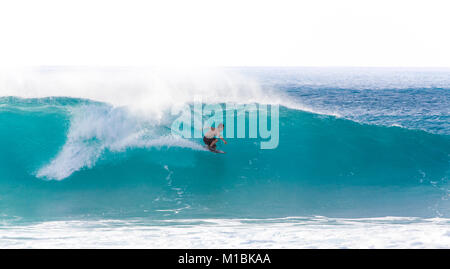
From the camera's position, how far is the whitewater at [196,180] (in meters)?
6.19

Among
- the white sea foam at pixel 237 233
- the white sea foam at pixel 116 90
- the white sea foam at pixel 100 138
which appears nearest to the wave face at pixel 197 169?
the white sea foam at pixel 100 138

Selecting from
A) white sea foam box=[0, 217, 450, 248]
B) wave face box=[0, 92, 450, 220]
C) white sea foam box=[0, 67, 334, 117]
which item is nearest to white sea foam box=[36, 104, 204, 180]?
wave face box=[0, 92, 450, 220]

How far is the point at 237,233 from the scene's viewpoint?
→ 20.3 feet

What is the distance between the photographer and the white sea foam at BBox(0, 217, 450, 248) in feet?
19.0

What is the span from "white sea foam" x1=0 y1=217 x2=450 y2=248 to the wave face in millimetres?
312

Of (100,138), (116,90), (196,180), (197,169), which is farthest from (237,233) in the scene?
(116,90)

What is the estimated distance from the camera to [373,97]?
86.1ft

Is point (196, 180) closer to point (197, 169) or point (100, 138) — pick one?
point (197, 169)

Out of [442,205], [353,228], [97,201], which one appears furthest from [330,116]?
[97,201]

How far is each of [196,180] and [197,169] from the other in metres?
0.40

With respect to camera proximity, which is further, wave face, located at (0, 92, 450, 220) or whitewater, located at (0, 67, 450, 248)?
wave face, located at (0, 92, 450, 220)

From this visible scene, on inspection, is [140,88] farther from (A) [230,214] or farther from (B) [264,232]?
(B) [264,232]

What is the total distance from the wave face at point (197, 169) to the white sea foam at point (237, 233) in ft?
1.02

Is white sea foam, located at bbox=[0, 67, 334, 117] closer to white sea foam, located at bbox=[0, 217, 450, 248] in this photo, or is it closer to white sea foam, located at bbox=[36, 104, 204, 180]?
white sea foam, located at bbox=[36, 104, 204, 180]
